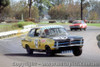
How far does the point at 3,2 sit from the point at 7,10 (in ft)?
77.6

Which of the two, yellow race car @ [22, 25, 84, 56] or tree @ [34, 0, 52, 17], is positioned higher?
yellow race car @ [22, 25, 84, 56]

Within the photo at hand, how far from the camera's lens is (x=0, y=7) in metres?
104

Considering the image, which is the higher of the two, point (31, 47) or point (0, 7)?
point (31, 47)

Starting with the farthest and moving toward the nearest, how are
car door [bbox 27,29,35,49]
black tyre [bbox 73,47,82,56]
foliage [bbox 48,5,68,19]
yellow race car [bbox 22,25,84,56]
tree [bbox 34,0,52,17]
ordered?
foliage [bbox 48,5,68,19] → tree [bbox 34,0,52,17] → car door [bbox 27,29,35,49] → black tyre [bbox 73,47,82,56] → yellow race car [bbox 22,25,84,56]

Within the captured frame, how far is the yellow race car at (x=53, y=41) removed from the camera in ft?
50.6

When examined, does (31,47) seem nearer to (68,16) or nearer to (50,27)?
(50,27)

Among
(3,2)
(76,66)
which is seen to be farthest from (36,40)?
(3,2)

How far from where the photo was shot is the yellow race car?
15.4 metres

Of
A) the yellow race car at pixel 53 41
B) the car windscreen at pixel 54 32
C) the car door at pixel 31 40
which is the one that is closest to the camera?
the yellow race car at pixel 53 41

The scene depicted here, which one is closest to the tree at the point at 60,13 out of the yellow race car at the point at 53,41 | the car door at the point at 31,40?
the car door at the point at 31,40

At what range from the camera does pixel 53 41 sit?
1537cm

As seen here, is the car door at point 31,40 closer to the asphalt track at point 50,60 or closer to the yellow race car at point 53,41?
the yellow race car at point 53,41

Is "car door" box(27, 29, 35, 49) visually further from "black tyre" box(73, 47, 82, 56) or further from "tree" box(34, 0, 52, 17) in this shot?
"tree" box(34, 0, 52, 17)

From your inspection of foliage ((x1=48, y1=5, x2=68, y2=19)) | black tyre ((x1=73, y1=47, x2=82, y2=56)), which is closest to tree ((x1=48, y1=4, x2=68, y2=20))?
foliage ((x1=48, y1=5, x2=68, y2=19))
